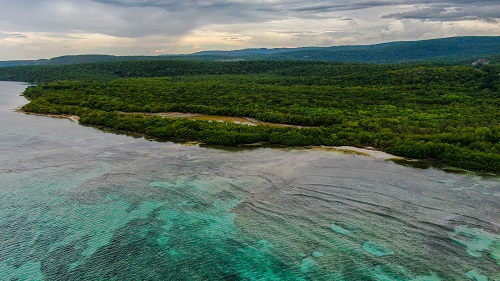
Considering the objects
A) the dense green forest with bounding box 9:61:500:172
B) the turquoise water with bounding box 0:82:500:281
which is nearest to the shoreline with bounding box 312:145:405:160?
the dense green forest with bounding box 9:61:500:172

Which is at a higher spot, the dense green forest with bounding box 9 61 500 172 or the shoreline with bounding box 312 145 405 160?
the dense green forest with bounding box 9 61 500 172

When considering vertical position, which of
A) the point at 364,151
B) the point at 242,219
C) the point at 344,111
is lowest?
the point at 364,151

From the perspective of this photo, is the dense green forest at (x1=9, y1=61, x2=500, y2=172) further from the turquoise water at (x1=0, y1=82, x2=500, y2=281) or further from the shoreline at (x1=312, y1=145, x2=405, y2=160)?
the turquoise water at (x1=0, y1=82, x2=500, y2=281)

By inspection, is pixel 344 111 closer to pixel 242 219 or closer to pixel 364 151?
pixel 364 151

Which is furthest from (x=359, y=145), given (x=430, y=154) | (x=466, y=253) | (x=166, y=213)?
(x=166, y=213)

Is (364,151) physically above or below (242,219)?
below

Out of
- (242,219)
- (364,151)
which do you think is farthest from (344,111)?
(242,219)

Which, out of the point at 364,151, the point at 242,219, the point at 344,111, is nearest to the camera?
the point at 242,219

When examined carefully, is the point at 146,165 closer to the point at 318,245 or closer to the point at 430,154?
the point at 318,245
